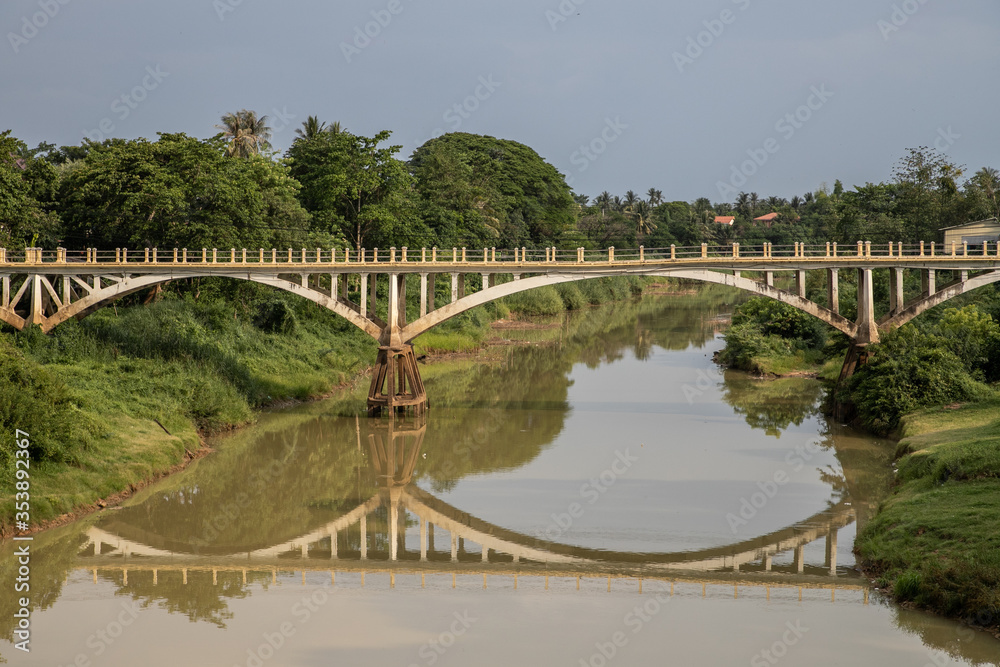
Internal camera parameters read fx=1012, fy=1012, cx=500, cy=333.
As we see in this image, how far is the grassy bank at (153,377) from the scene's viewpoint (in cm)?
2394

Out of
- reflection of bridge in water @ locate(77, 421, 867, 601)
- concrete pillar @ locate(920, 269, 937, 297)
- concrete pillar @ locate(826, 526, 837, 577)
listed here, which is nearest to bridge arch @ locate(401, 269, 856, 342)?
concrete pillar @ locate(920, 269, 937, 297)

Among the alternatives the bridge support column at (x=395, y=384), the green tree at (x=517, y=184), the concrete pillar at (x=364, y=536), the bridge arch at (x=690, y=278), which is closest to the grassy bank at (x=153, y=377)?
the bridge support column at (x=395, y=384)

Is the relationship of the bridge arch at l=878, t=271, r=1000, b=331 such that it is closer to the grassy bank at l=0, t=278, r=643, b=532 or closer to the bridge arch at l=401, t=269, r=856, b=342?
the bridge arch at l=401, t=269, r=856, b=342

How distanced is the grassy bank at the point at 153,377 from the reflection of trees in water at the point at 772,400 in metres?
15.9

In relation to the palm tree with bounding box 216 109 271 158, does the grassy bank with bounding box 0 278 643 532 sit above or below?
below

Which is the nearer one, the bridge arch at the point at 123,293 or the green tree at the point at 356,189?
the bridge arch at the point at 123,293

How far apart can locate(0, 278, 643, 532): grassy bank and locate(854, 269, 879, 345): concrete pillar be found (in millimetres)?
Answer: 20300

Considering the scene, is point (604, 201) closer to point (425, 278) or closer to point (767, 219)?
point (767, 219)

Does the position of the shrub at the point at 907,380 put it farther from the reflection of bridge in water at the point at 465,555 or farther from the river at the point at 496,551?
the reflection of bridge in water at the point at 465,555

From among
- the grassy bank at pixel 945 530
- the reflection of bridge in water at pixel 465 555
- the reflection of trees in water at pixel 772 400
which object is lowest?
the reflection of bridge in water at pixel 465 555

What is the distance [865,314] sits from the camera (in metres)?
34.2

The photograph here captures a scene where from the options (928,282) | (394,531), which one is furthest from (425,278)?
(928,282)

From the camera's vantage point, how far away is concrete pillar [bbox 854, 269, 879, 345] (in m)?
33.8

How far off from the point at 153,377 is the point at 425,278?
1010 cm
